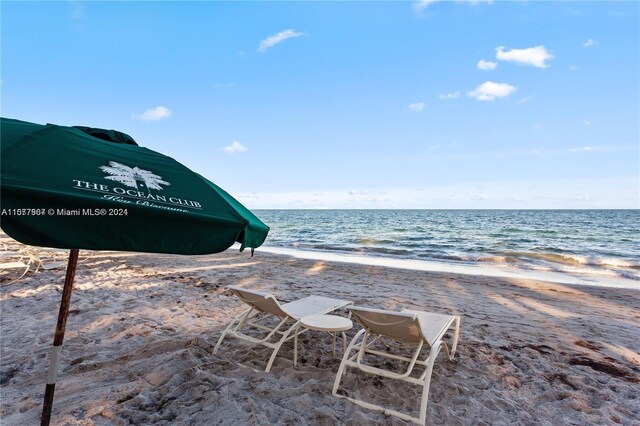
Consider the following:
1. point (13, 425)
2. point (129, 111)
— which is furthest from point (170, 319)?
point (129, 111)

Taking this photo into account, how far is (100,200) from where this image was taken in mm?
1363

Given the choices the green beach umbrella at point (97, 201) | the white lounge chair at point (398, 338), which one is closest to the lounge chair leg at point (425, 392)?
the white lounge chair at point (398, 338)

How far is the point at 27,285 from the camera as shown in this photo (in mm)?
6121

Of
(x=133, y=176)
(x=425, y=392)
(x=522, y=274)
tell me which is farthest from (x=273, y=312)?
(x=522, y=274)

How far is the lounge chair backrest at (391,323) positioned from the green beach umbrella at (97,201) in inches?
51.4

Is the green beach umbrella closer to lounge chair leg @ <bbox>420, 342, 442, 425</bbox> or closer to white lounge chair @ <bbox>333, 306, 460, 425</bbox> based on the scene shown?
white lounge chair @ <bbox>333, 306, 460, 425</bbox>

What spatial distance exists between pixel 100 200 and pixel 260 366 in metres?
2.53

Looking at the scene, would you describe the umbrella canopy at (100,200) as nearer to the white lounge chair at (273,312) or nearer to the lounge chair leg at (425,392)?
the white lounge chair at (273,312)

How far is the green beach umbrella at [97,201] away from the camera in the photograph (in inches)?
49.3

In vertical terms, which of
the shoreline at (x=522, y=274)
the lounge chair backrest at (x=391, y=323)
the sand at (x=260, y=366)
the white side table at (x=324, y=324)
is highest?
the lounge chair backrest at (x=391, y=323)

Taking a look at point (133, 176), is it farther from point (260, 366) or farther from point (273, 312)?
point (260, 366)

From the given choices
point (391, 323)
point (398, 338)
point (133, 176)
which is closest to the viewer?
point (133, 176)

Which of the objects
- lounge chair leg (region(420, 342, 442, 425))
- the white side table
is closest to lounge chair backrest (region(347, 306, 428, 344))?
lounge chair leg (region(420, 342, 442, 425))

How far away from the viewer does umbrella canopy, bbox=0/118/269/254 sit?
125 centimetres
